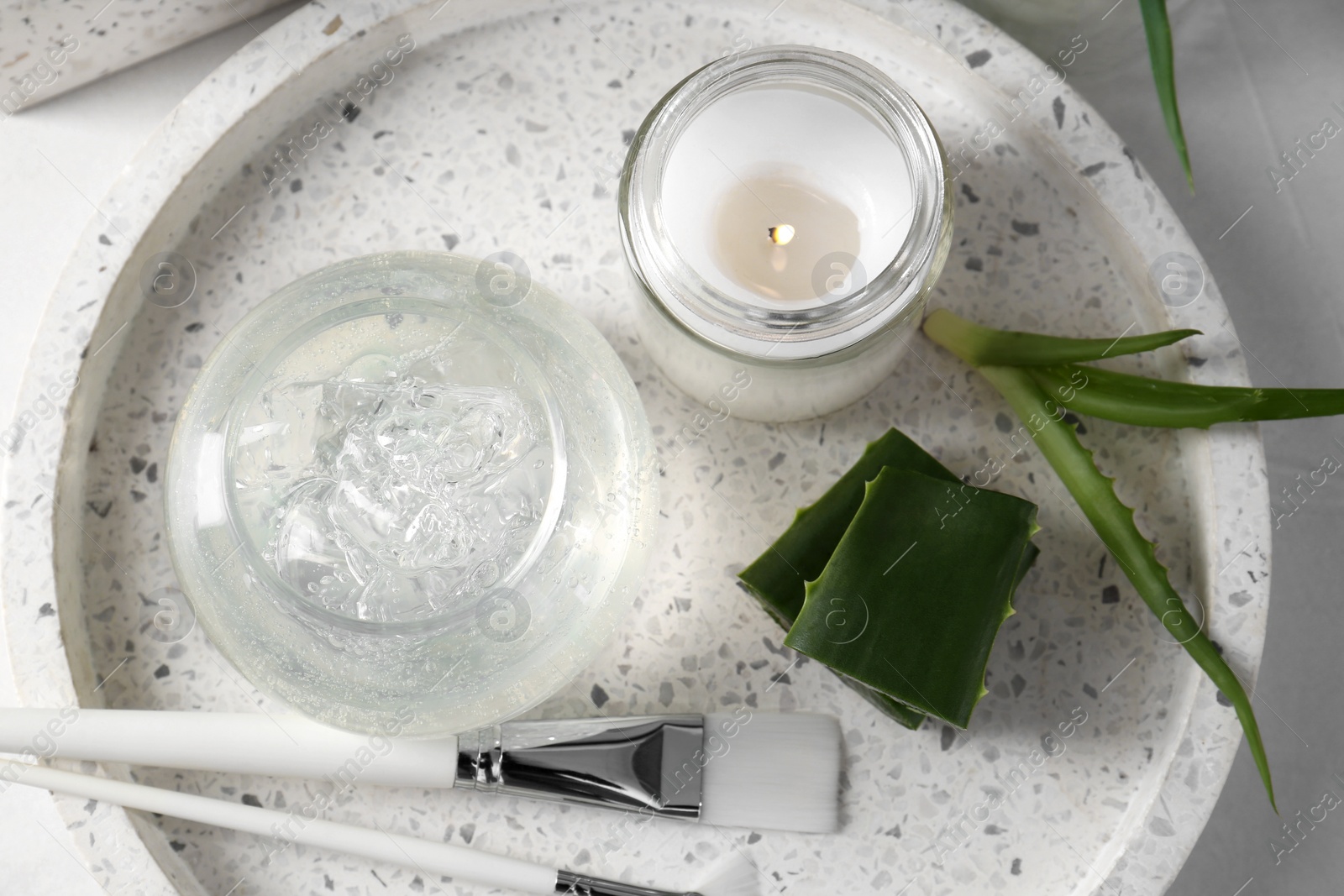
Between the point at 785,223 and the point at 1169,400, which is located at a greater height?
the point at 785,223

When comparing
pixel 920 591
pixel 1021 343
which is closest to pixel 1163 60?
pixel 1021 343

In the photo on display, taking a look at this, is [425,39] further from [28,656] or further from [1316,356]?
[1316,356]

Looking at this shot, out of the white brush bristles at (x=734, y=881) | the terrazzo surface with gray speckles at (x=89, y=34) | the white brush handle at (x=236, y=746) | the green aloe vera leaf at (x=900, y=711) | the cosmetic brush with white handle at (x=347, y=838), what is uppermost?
the terrazzo surface with gray speckles at (x=89, y=34)

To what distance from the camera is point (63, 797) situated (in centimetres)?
49

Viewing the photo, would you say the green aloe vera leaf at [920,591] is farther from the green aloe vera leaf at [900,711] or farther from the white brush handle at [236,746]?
the white brush handle at [236,746]

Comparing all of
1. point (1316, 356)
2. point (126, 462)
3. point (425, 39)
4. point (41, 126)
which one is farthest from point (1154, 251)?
point (41, 126)

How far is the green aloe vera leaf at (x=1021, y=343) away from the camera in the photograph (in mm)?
486

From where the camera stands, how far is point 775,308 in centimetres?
44

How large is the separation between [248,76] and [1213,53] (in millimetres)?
642

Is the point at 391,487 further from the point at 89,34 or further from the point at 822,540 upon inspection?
the point at 89,34

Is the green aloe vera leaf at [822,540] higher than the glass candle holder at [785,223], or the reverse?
the glass candle holder at [785,223]

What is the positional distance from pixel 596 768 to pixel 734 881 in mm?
90

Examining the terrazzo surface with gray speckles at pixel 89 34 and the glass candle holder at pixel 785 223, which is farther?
the terrazzo surface with gray speckles at pixel 89 34

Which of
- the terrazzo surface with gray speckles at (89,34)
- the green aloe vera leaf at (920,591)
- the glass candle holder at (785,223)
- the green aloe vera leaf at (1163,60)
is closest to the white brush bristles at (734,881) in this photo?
the green aloe vera leaf at (920,591)
